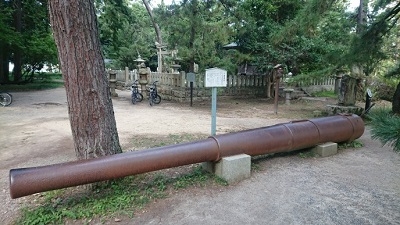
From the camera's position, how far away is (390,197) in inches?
120

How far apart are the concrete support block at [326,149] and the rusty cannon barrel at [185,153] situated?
9cm

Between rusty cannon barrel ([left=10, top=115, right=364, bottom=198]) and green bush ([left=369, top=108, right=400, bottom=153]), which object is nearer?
green bush ([left=369, top=108, right=400, bottom=153])

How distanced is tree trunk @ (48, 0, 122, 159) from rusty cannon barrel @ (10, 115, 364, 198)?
41 cm

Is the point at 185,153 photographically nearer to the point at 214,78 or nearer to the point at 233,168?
the point at 233,168

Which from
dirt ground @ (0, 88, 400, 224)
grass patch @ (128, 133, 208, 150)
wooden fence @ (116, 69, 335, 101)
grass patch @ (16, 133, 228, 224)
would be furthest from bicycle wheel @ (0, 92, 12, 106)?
grass patch @ (16, 133, 228, 224)

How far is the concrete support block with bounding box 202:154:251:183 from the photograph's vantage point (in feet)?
11.0

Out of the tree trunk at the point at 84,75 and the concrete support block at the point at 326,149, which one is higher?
the tree trunk at the point at 84,75

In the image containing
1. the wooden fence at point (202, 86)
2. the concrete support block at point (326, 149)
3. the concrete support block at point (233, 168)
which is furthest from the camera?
the wooden fence at point (202, 86)

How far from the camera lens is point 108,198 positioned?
295cm

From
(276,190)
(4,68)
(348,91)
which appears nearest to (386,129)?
(276,190)

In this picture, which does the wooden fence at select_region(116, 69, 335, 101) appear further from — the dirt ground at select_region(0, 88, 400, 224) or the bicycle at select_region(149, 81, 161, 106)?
the dirt ground at select_region(0, 88, 400, 224)

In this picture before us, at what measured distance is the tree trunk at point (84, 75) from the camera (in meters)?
2.78

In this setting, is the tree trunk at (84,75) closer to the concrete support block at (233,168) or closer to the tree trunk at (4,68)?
the concrete support block at (233,168)

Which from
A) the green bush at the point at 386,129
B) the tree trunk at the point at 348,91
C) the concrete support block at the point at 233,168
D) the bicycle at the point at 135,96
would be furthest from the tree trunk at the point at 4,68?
the green bush at the point at 386,129
